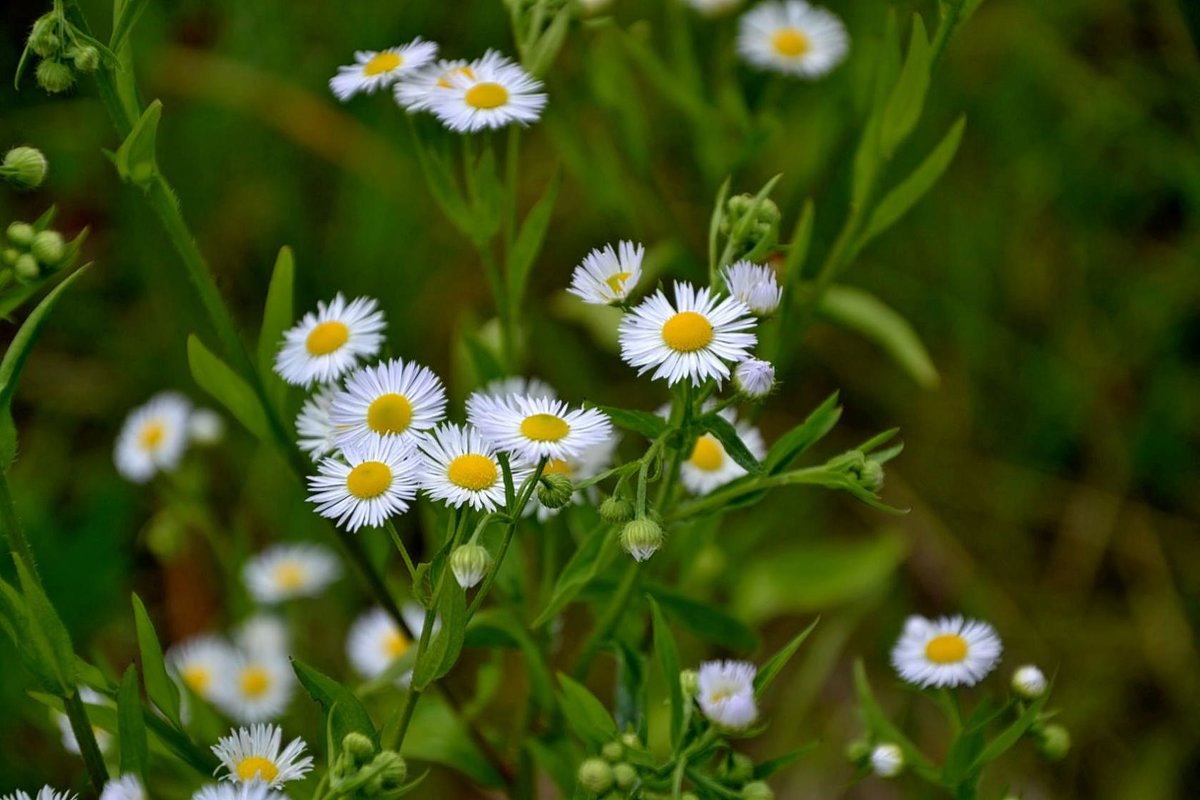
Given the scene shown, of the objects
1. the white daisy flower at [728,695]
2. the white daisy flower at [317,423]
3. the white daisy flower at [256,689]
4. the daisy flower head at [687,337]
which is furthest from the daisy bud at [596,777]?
the white daisy flower at [256,689]

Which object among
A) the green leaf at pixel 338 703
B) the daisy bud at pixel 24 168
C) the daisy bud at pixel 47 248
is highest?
the daisy bud at pixel 24 168

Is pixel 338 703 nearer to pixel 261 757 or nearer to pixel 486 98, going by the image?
pixel 261 757

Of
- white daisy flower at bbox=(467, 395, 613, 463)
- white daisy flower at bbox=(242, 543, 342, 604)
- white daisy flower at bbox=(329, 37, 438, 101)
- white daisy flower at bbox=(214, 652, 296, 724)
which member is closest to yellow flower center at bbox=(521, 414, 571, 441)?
white daisy flower at bbox=(467, 395, 613, 463)

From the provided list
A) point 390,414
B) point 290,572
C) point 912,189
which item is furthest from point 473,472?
point 290,572

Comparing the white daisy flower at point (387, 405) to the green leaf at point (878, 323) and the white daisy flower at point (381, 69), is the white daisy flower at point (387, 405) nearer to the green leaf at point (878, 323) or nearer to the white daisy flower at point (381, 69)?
the white daisy flower at point (381, 69)

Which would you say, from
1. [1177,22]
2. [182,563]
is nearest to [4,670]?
[182,563]

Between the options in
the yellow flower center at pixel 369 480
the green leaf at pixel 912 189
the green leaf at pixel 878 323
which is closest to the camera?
the yellow flower center at pixel 369 480
